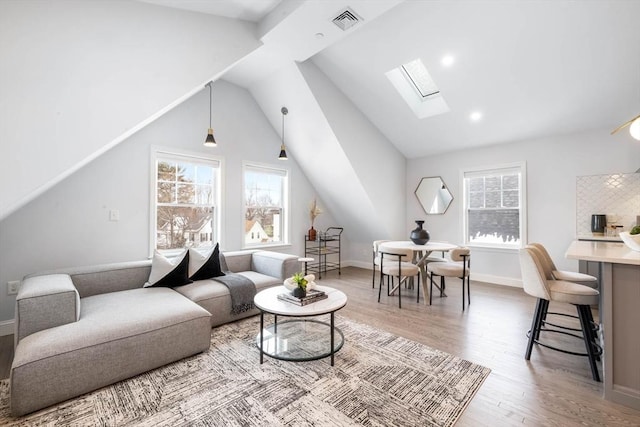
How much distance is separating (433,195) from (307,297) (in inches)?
155

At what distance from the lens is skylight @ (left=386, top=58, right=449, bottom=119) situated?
3.91 metres

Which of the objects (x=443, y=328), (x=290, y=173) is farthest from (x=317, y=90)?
(x=443, y=328)

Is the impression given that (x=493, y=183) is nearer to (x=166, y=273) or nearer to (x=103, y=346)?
(x=166, y=273)

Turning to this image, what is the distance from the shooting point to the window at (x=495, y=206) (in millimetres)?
4465

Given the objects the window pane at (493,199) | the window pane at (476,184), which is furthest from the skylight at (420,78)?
the window pane at (493,199)

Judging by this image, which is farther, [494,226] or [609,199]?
[494,226]

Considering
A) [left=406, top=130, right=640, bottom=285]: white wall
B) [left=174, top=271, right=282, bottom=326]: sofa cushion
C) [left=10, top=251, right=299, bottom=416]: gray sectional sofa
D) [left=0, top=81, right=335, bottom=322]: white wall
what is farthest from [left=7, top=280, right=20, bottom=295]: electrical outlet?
[left=406, top=130, right=640, bottom=285]: white wall

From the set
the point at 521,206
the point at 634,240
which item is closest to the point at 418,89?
the point at 521,206

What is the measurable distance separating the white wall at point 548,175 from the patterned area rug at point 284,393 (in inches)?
119

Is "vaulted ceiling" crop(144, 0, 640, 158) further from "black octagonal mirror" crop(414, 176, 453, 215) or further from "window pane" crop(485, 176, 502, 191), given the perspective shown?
"black octagonal mirror" crop(414, 176, 453, 215)

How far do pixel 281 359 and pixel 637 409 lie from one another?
2259 mm

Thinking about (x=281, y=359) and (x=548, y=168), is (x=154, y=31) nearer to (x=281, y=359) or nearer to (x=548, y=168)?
(x=281, y=359)

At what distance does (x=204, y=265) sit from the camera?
312 centimetres

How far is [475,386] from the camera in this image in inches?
74.8
